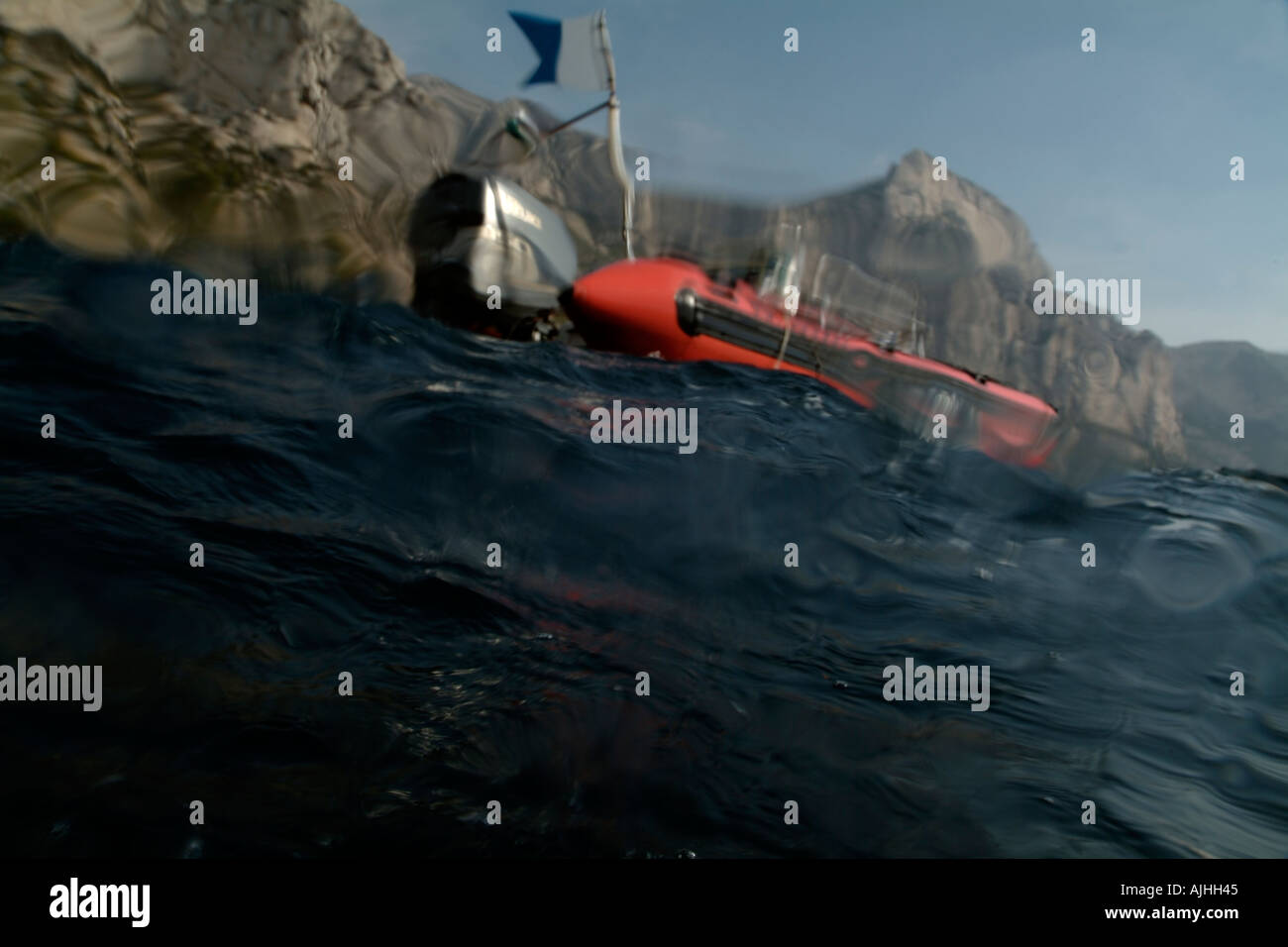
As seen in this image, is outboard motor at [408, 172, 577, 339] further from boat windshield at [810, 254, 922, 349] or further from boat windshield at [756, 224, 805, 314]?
boat windshield at [810, 254, 922, 349]

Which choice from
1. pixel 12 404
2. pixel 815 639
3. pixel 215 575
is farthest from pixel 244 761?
pixel 12 404

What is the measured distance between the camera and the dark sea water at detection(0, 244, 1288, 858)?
2215 millimetres

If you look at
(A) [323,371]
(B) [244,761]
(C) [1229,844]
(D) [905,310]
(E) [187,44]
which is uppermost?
(E) [187,44]

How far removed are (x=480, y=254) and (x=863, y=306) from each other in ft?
22.3

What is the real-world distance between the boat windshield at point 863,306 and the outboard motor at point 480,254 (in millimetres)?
4600

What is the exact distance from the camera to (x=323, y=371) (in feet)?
20.1

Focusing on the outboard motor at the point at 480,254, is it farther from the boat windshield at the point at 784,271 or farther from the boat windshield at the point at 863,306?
the boat windshield at the point at 863,306

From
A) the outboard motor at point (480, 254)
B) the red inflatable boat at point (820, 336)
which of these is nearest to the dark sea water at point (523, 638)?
the outboard motor at point (480, 254)

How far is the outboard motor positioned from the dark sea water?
363cm

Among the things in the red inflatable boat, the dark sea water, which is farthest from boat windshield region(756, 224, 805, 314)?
the dark sea water
